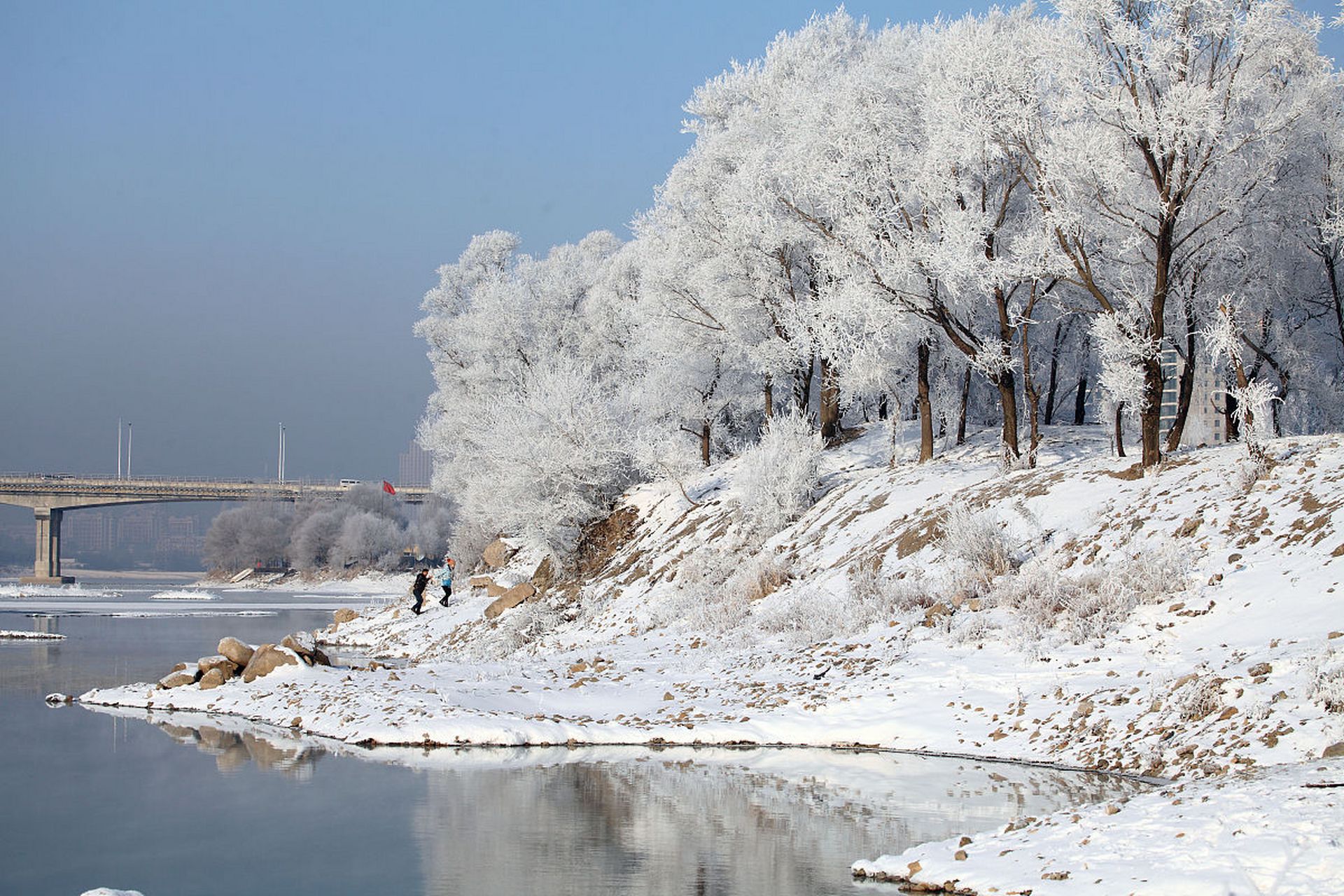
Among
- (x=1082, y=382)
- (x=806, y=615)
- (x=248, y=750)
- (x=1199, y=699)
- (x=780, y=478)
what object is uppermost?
(x=1082, y=382)

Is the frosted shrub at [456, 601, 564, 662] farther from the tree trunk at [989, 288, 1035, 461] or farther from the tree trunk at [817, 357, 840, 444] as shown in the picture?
the tree trunk at [989, 288, 1035, 461]

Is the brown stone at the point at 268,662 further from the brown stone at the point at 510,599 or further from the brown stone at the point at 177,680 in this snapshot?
the brown stone at the point at 510,599

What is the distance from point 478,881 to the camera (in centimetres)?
912

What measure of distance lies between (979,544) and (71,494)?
98160 millimetres

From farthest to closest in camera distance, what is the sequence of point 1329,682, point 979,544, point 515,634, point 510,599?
1. point 510,599
2. point 515,634
3. point 979,544
4. point 1329,682

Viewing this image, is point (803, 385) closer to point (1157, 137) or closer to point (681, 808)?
point (1157, 137)

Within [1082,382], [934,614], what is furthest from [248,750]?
[1082,382]

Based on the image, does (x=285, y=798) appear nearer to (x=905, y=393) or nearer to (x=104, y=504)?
(x=905, y=393)

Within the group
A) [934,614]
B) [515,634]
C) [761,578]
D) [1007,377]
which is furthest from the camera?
[515,634]

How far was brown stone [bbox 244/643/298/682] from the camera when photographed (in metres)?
21.1

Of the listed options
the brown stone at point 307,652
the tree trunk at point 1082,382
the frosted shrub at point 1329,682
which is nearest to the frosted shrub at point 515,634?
the brown stone at point 307,652

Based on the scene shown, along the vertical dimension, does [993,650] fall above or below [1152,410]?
below

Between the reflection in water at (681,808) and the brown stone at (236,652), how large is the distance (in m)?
6.13

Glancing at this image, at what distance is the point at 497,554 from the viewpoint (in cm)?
4178
